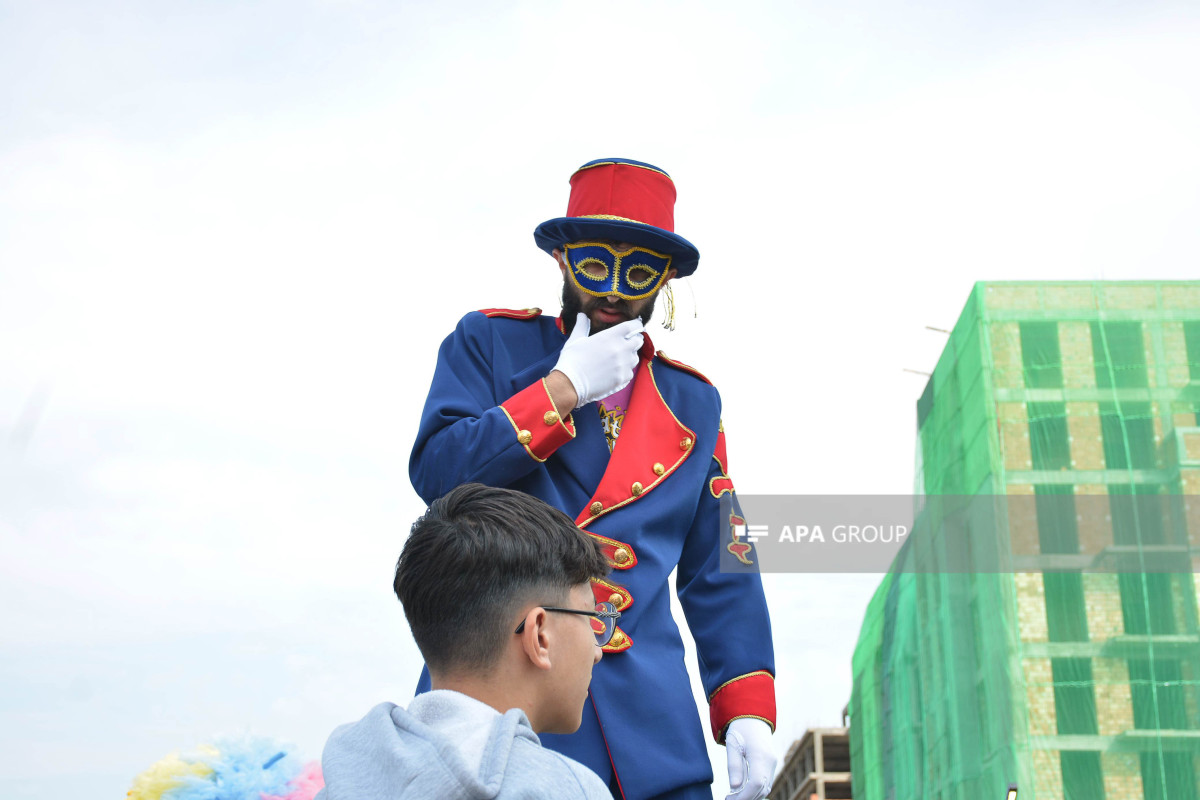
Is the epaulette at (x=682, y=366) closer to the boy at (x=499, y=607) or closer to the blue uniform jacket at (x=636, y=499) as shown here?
the blue uniform jacket at (x=636, y=499)

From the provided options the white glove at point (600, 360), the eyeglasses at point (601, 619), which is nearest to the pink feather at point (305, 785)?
the eyeglasses at point (601, 619)

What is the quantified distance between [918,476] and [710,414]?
37.8 feet

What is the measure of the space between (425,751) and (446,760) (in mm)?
31

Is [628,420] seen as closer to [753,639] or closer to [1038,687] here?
[753,639]

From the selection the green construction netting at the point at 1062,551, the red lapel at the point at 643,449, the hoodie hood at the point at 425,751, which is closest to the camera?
the hoodie hood at the point at 425,751

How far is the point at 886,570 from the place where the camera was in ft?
47.3

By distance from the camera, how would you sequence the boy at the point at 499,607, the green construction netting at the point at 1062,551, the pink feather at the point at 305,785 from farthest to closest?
the green construction netting at the point at 1062,551 → the pink feather at the point at 305,785 → the boy at the point at 499,607

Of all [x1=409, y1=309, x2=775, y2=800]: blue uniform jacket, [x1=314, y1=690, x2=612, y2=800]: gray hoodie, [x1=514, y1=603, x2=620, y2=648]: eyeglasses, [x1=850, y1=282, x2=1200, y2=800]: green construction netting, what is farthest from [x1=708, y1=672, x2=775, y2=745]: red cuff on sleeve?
[x1=850, y1=282, x2=1200, y2=800]: green construction netting

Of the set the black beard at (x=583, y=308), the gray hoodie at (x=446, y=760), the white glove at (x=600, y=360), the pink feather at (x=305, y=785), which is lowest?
the gray hoodie at (x=446, y=760)

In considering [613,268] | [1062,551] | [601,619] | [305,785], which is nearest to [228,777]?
[305,785]

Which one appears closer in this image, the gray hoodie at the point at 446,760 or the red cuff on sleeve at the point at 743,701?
the gray hoodie at the point at 446,760

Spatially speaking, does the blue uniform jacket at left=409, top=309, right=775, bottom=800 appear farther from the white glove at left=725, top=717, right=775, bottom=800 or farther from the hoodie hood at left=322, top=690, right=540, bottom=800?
the hoodie hood at left=322, top=690, right=540, bottom=800

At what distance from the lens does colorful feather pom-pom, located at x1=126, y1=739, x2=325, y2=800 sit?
2451 millimetres

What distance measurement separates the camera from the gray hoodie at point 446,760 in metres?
1.30
